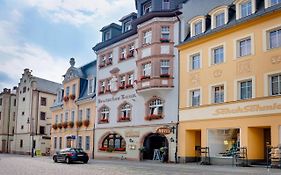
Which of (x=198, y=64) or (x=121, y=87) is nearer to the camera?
(x=198, y=64)

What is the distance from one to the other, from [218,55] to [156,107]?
815 centimetres

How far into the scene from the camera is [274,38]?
25375 mm

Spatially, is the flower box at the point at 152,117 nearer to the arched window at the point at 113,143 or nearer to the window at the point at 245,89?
the arched window at the point at 113,143

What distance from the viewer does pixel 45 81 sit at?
72000 millimetres

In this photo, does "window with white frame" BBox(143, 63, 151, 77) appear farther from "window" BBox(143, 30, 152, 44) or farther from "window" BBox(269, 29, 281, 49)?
"window" BBox(269, 29, 281, 49)

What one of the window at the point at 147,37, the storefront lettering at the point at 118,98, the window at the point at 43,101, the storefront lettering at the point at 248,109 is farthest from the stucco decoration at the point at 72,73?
the storefront lettering at the point at 248,109

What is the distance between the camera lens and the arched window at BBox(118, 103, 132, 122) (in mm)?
37947

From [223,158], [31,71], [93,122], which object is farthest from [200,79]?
[31,71]

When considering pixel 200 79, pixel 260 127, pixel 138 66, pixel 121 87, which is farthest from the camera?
pixel 121 87

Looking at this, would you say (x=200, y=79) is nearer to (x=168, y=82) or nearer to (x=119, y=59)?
(x=168, y=82)

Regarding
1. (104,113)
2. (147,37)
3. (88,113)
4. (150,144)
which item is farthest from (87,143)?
(147,37)

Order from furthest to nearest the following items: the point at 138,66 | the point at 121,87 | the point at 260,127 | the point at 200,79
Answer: the point at 121,87
the point at 138,66
the point at 200,79
the point at 260,127

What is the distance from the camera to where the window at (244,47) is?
2706 cm

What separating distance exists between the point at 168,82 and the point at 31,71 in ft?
140
